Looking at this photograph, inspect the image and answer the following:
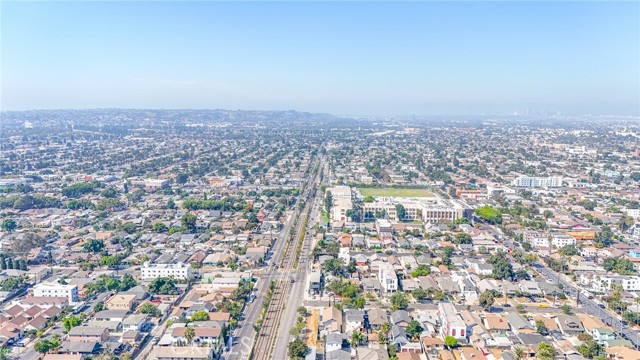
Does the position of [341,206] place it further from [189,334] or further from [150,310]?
[189,334]

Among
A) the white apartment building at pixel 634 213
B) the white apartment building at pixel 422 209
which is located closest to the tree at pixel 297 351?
the white apartment building at pixel 422 209

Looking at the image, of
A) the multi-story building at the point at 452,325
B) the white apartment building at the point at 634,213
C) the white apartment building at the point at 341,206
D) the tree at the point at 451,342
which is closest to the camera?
the tree at the point at 451,342

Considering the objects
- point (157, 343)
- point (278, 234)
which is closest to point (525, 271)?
point (278, 234)

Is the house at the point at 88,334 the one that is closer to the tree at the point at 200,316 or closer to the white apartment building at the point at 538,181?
the tree at the point at 200,316

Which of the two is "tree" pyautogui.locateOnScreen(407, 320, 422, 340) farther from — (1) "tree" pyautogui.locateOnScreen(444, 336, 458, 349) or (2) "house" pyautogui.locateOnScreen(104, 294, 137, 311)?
(2) "house" pyautogui.locateOnScreen(104, 294, 137, 311)

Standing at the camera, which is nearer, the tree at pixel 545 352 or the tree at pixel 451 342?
the tree at pixel 545 352

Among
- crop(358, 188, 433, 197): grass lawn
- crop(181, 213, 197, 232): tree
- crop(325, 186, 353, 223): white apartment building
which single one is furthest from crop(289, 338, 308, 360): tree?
crop(358, 188, 433, 197): grass lawn
